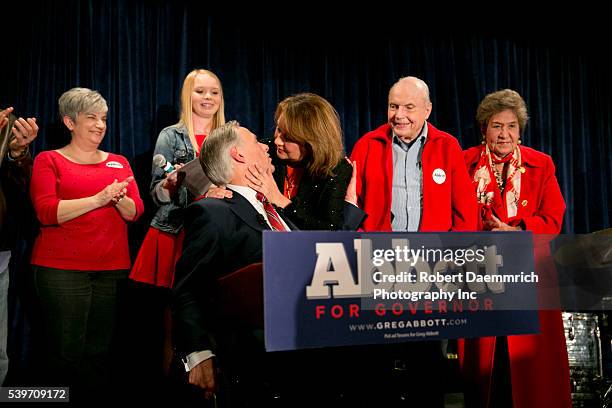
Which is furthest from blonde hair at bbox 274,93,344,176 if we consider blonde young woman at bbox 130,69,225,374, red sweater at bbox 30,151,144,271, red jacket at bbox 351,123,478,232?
red sweater at bbox 30,151,144,271

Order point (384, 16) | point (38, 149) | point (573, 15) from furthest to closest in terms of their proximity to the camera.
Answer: point (573, 15), point (384, 16), point (38, 149)

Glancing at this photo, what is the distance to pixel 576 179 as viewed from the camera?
5.14 m

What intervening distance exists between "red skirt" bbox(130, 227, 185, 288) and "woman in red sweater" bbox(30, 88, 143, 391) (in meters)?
0.14

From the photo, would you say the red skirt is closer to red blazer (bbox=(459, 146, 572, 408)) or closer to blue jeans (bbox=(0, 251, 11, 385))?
blue jeans (bbox=(0, 251, 11, 385))

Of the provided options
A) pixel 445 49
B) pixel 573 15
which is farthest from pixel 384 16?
pixel 573 15

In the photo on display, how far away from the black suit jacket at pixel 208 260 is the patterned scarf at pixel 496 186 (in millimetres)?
1997

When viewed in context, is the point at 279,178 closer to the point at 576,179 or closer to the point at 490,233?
the point at 490,233

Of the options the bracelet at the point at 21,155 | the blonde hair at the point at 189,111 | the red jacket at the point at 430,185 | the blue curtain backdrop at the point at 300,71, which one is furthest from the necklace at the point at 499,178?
the bracelet at the point at 21,155

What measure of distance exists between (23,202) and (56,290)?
2.69 feet

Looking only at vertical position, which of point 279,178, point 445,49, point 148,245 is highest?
point 445,49

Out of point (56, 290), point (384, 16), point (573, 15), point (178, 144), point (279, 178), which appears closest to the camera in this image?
point (279, 178)

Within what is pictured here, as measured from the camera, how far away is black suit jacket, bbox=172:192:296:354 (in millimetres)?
1692

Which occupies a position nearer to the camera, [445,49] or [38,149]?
[38,149]

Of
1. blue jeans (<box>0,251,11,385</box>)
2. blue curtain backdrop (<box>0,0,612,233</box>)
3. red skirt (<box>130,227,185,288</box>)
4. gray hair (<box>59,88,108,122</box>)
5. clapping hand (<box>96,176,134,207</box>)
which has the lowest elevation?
blue jeans (<box>0,251,11,385</box>)
